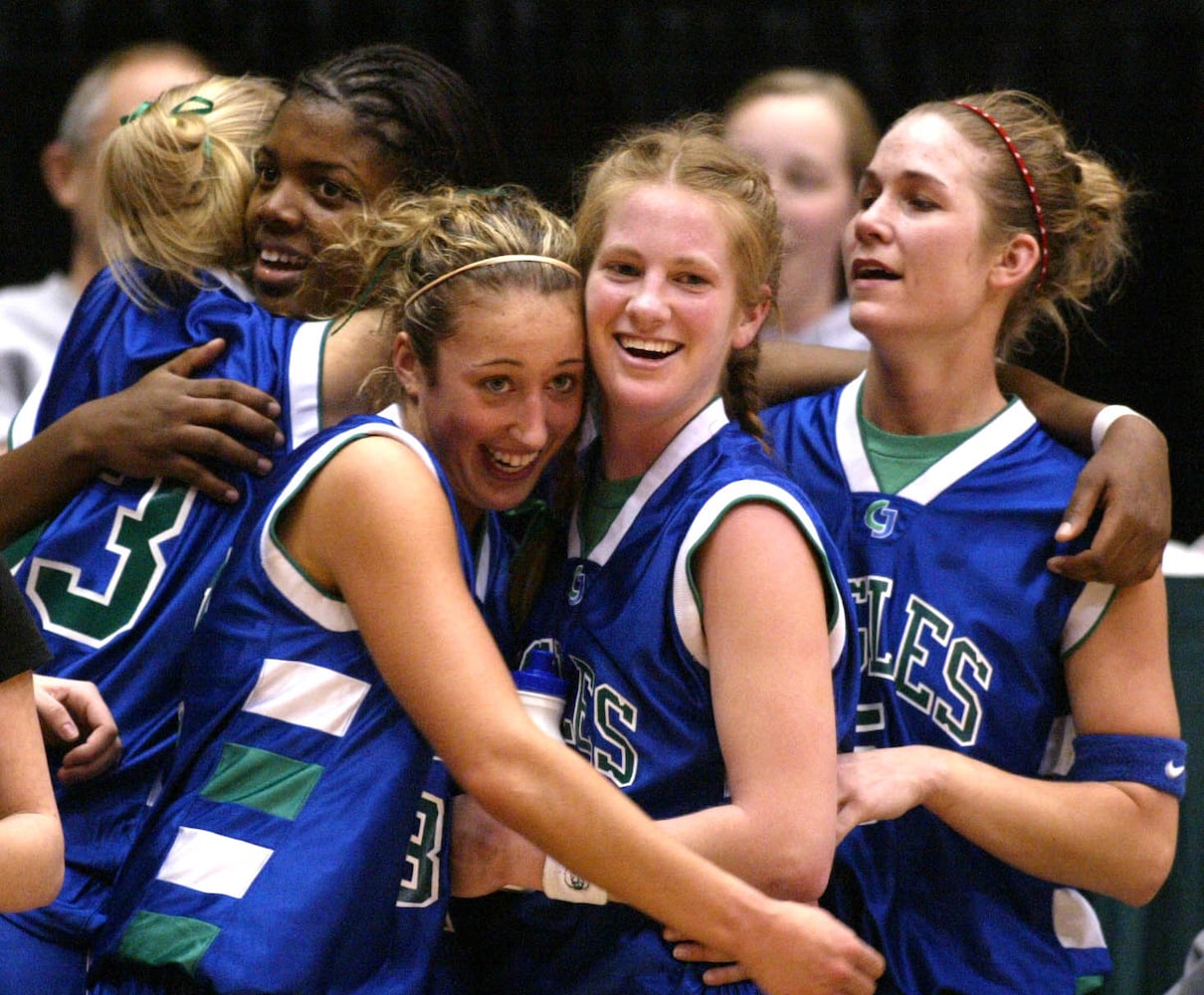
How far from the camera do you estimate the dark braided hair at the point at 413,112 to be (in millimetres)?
2617

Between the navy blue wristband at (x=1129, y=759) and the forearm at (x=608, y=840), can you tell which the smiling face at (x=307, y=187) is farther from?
the navy blue wristband at (x=1129, y=759)

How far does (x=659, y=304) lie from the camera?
224cm

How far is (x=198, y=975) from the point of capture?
77.4 inches

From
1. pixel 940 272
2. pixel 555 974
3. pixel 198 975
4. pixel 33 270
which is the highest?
pixel 940 272

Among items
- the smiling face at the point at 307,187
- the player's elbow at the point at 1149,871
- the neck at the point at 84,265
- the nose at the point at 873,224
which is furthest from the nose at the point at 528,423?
the neck at the point at 84,265

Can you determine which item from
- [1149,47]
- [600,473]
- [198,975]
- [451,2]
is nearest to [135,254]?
[600,473]

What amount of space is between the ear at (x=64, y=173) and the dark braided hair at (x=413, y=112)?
1.63m

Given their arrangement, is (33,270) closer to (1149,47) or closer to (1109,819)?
(1149,47)

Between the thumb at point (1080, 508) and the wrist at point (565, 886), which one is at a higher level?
the thumb at point (1080, 508)

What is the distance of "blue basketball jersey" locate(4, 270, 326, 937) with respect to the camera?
235 cm

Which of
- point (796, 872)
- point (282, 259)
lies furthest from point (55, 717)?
point (796, 872)

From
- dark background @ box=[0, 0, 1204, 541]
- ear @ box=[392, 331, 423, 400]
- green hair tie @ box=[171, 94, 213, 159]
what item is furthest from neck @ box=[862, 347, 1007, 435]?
dark background @ box=[0, 0, 1204, 541]

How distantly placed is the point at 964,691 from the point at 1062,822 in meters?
0.22

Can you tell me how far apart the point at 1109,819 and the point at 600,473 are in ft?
2.73
